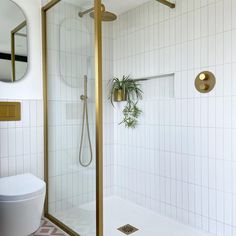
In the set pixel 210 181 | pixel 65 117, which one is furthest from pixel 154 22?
pixel 210 181

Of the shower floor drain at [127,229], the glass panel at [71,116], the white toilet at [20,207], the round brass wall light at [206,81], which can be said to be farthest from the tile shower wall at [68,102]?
the round brass wall light at [206,81]

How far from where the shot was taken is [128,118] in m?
3.08

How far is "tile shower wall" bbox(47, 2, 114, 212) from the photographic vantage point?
6.73ft

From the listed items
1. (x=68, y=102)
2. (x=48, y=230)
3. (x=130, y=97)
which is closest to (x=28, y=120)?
(x=68, y=102)

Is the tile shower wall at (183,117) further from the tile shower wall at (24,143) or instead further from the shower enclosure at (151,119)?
the tile shower wall at (24,143)

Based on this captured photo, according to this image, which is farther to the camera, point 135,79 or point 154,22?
point 135,79

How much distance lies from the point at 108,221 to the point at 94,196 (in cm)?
78

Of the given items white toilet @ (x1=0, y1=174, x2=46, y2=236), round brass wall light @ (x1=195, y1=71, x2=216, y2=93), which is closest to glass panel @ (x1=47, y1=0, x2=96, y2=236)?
white toilet @ (x1=0, y1=174, x2=46, y2=236)

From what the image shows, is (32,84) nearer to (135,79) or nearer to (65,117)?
(65,117)

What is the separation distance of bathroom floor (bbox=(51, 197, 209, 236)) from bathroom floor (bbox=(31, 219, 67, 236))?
10 centimetres

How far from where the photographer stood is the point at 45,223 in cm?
250

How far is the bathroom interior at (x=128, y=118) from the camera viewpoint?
2035mm

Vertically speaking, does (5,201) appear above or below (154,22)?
below

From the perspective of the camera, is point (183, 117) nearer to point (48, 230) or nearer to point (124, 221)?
point (124, 221)
